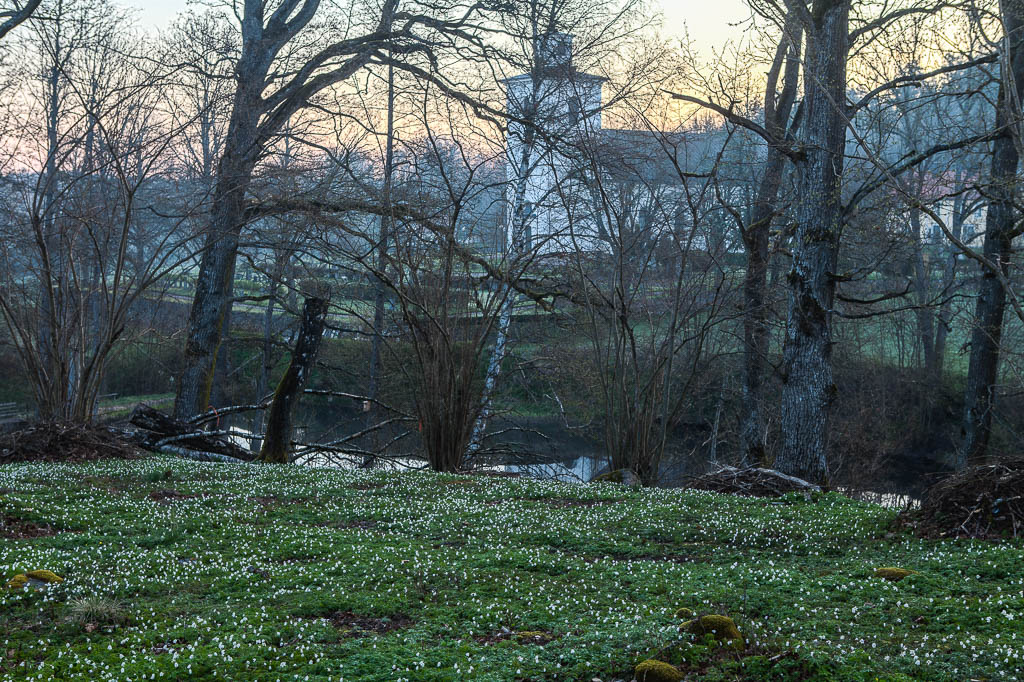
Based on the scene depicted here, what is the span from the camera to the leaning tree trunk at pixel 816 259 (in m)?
13.6

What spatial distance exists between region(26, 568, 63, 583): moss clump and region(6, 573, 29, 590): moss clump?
0.08m

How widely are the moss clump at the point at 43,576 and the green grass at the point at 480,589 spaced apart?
13cm

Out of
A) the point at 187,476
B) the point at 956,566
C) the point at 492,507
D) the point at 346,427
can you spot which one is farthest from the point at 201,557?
the point at 346,427

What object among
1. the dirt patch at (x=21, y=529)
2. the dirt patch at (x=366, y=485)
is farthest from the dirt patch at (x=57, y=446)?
the dirt patch at (x=21, y=529)

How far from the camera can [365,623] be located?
5895mm

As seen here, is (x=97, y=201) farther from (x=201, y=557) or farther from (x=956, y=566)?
(x=956, y=566)

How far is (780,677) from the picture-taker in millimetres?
4570

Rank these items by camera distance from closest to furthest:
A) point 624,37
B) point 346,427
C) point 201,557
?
point 201,557 → point 624,37 → point 346,427

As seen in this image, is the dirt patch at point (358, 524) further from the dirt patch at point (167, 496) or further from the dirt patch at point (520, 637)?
the dirt patch at point (520, 637)

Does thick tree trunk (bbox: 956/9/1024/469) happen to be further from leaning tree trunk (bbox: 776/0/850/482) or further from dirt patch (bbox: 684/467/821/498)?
dirt patch (bbox: 684/467/821/498)

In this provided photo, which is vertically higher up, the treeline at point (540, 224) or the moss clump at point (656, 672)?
the treeline at point (540, 224)

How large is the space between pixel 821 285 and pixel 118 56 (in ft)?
63.9

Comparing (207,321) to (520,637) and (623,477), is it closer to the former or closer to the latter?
(623,477)

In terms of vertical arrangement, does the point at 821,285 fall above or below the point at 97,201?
below
